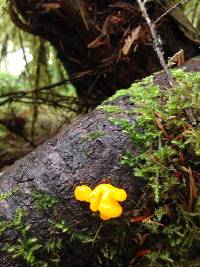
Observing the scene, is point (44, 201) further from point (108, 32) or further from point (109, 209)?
point (108, 32)

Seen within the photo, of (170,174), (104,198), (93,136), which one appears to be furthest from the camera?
(93,136)

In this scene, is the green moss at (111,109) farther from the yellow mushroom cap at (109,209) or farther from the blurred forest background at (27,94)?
the blurred forest background at (27,94)

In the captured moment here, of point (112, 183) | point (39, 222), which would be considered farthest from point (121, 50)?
point (39, 222)

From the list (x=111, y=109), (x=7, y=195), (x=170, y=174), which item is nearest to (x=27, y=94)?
(x=111, y=109)

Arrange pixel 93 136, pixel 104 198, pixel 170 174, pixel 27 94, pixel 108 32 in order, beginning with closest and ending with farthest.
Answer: pixel 104 198, pixel 170 174, pixel 93 136, pixel 108 32, pixel 27 94

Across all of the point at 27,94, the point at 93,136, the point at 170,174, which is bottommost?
the point at 27,94

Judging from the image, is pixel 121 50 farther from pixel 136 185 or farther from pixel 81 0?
pixel 136 185

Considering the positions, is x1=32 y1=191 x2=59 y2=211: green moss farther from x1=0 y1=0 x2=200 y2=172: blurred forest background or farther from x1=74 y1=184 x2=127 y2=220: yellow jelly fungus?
x1=0 y1=0 x2=200 y2=172: blurred forest background

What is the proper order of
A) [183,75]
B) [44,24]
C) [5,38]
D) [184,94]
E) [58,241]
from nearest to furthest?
[58,241] → [184,94] → [183,75] → [44,24] → [5,38]

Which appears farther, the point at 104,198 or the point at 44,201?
the point at 44,201
